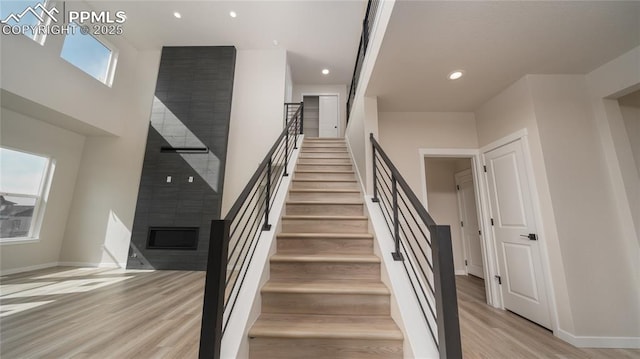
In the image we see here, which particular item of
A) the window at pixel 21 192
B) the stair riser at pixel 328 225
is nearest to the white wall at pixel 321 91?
the stair riser at pixel 328 225

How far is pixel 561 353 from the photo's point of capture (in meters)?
1.82

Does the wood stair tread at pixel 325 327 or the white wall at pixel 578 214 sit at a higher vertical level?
the white wall at pixel 578 214

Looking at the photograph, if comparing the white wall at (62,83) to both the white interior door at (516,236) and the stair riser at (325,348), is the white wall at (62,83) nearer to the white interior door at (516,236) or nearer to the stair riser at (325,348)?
the stair riser at (325,348)

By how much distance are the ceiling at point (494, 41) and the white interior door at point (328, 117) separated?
14.2 feet

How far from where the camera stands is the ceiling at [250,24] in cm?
426

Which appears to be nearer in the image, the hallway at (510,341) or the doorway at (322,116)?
the hallway at (510,341)

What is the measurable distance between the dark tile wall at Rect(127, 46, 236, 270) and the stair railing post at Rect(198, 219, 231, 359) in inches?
142

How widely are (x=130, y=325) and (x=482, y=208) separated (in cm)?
447

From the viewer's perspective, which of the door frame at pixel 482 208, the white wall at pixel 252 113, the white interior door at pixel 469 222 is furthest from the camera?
the white wall at pixel 252 113

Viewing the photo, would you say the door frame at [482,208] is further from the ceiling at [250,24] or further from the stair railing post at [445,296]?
the ceiling at [250,24]

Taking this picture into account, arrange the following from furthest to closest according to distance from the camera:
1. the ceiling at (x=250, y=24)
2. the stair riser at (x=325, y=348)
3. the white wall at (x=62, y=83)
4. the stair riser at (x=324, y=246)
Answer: the ceiling at (x=250, y=24)
the white wall at (x=62, y=83)
the stair riser at (x=324, y=246)
the stair riser at (x=325, y=348)

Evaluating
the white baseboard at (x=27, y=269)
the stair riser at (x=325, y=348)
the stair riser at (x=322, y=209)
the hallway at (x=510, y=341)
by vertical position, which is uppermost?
the stair riser at (x=322, y=209)

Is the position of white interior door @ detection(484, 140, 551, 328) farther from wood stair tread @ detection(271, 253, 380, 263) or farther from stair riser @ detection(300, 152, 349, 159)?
stair riser @ detection(300, 152, 349, 159)

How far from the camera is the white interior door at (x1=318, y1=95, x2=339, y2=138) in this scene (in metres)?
7.05
